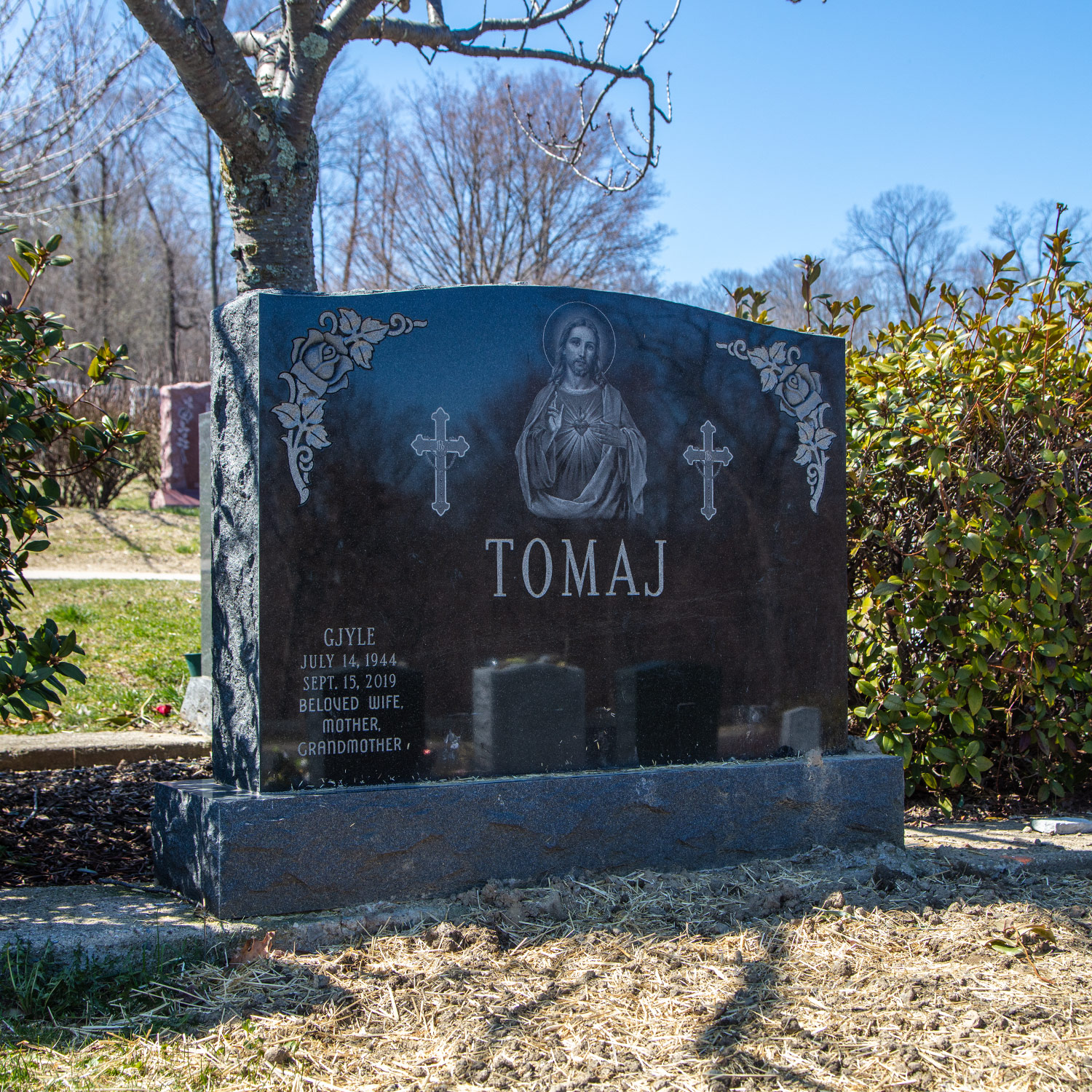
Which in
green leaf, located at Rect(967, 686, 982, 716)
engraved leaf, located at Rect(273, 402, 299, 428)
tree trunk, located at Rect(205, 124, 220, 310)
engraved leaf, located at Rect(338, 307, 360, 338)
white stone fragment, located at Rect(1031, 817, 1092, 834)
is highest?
tree trunk, located at Rect(205, 124, 220, 310)

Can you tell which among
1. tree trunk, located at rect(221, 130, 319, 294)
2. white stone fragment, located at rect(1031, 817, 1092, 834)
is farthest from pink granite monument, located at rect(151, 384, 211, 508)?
white stone fragment, located at rect(1031, 817, 1092, 834)

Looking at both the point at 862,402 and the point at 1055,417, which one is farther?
the point at 862,402

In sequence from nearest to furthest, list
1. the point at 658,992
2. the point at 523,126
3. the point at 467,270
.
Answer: the point at 658,992 < the point at 523,126 < the point at 467,270

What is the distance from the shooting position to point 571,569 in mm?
3660

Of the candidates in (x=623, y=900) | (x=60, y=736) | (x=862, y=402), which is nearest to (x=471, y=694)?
(x=623, y=900)

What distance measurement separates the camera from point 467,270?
21.8 metres

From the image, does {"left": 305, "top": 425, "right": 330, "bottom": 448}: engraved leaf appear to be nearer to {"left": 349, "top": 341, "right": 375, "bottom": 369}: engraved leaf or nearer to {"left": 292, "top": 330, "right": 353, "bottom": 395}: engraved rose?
{"left": 292, "top": 330, "right": 353, "bottom": 395}: engraved rose

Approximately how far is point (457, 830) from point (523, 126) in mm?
5108

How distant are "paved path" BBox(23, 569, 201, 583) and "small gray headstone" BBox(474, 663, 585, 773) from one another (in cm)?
795

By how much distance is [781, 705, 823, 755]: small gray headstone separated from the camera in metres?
3.97

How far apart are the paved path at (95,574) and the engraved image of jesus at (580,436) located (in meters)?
7.98

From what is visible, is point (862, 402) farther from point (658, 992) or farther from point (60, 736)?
point (60, 736)

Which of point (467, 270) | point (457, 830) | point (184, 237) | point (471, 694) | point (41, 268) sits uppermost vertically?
point (184, 237)

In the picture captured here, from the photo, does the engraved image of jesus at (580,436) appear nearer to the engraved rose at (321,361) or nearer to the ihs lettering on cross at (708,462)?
the ihs lettering on cross at (708,462)
